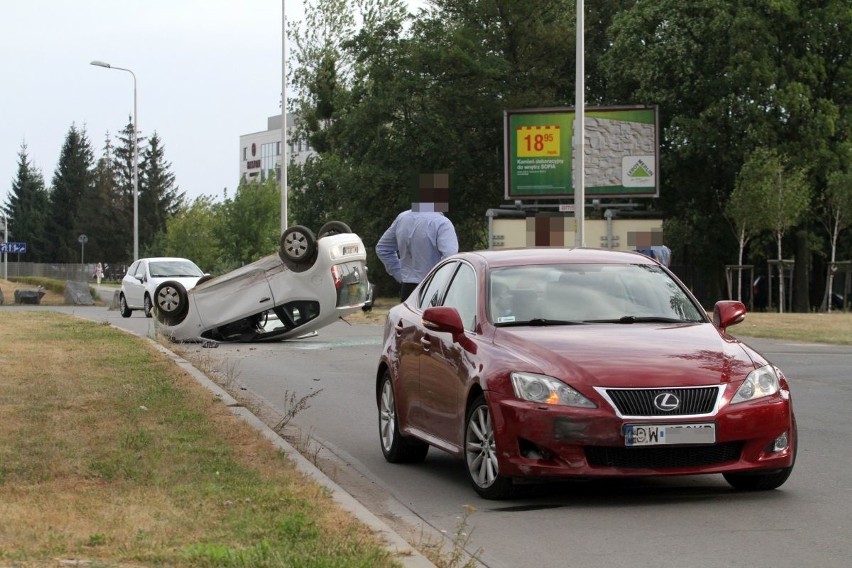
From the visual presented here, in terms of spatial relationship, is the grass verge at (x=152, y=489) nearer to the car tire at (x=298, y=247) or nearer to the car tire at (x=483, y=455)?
the car tire at (x=483, y=455)

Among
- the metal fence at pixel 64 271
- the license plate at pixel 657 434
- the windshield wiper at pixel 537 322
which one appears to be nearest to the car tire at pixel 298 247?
the windshield wiper at pixel 537 322

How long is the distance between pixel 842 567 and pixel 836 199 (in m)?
40.2

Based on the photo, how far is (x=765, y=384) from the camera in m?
7.77

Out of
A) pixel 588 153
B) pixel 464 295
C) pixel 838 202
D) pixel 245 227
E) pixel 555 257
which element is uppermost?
pixel 588 153

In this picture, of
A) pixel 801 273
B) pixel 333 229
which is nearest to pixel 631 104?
pixel 801 273

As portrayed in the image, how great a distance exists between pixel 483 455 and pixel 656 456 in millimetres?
965

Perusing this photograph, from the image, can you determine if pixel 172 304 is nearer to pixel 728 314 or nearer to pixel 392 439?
pixel 392 439

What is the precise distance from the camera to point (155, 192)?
383 ft

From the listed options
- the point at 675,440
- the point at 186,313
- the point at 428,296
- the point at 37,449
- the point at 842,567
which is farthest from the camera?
the point at 186,313

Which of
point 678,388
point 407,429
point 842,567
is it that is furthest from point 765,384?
point 407,429

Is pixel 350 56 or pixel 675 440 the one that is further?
pixel 350 56

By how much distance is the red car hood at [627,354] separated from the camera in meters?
7.45

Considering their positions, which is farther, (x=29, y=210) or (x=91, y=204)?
(x=29, y=210)

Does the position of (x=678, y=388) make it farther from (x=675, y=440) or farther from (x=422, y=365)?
(x=422, y=365)
